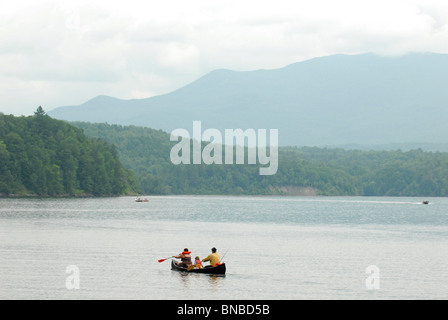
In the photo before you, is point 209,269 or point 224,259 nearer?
point 209,269

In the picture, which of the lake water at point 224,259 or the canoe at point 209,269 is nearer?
the lake water at point 224,259

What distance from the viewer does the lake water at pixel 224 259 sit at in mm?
50906

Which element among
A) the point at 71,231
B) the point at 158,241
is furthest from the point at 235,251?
the point at 71,231

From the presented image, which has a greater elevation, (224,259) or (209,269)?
(209,269)

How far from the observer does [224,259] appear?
69.4 meters

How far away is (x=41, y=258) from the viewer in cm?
6500

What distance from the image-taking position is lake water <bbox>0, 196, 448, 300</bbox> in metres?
50.9

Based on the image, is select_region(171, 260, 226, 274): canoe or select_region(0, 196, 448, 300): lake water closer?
select_region(0, 196, 448, 300): lake water
